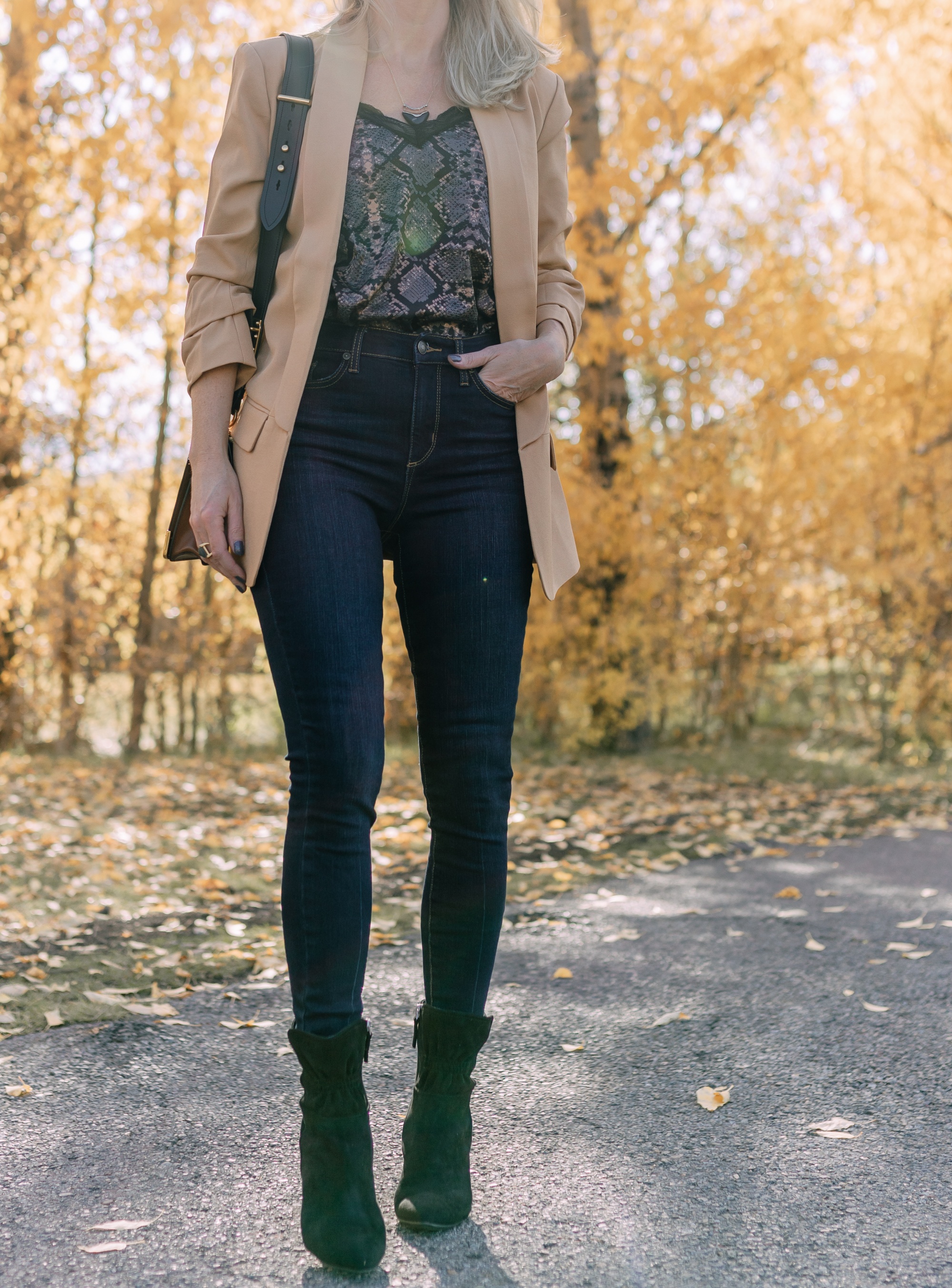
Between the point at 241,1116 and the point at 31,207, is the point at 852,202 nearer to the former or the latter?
the point at 31,207

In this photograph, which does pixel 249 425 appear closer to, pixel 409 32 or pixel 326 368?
pixel 326 368

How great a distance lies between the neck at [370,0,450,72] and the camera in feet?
5.73

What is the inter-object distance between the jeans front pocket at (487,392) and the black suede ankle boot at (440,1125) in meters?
0.94

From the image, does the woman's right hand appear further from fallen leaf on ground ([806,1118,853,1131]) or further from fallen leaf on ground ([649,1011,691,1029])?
fallen leaf on ground ([649,1011,691,1029])

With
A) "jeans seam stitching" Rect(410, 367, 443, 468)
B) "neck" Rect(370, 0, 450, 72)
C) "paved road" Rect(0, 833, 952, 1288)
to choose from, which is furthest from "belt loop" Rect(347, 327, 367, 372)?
"paved road" Rect(0, 833, 952, 1288)

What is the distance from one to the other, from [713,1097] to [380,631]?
1130mm

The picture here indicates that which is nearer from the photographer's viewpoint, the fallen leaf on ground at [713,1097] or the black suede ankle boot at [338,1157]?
the black suede ankle boot at [338,1157]

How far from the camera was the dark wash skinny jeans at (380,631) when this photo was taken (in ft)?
5.07

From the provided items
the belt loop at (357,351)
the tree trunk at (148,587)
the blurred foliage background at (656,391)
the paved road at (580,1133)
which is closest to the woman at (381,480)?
the belt loop at (357,351)

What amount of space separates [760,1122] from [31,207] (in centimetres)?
747

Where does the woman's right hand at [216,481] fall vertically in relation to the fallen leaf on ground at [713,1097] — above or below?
above

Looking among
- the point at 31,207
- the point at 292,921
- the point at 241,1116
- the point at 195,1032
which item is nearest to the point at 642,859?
the point at 195,1032

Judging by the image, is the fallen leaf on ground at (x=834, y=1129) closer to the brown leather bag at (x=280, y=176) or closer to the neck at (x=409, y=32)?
the brown leather bag at (x=280, y=176)

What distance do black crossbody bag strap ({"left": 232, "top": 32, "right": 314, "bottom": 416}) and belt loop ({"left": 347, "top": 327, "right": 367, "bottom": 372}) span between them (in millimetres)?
157
